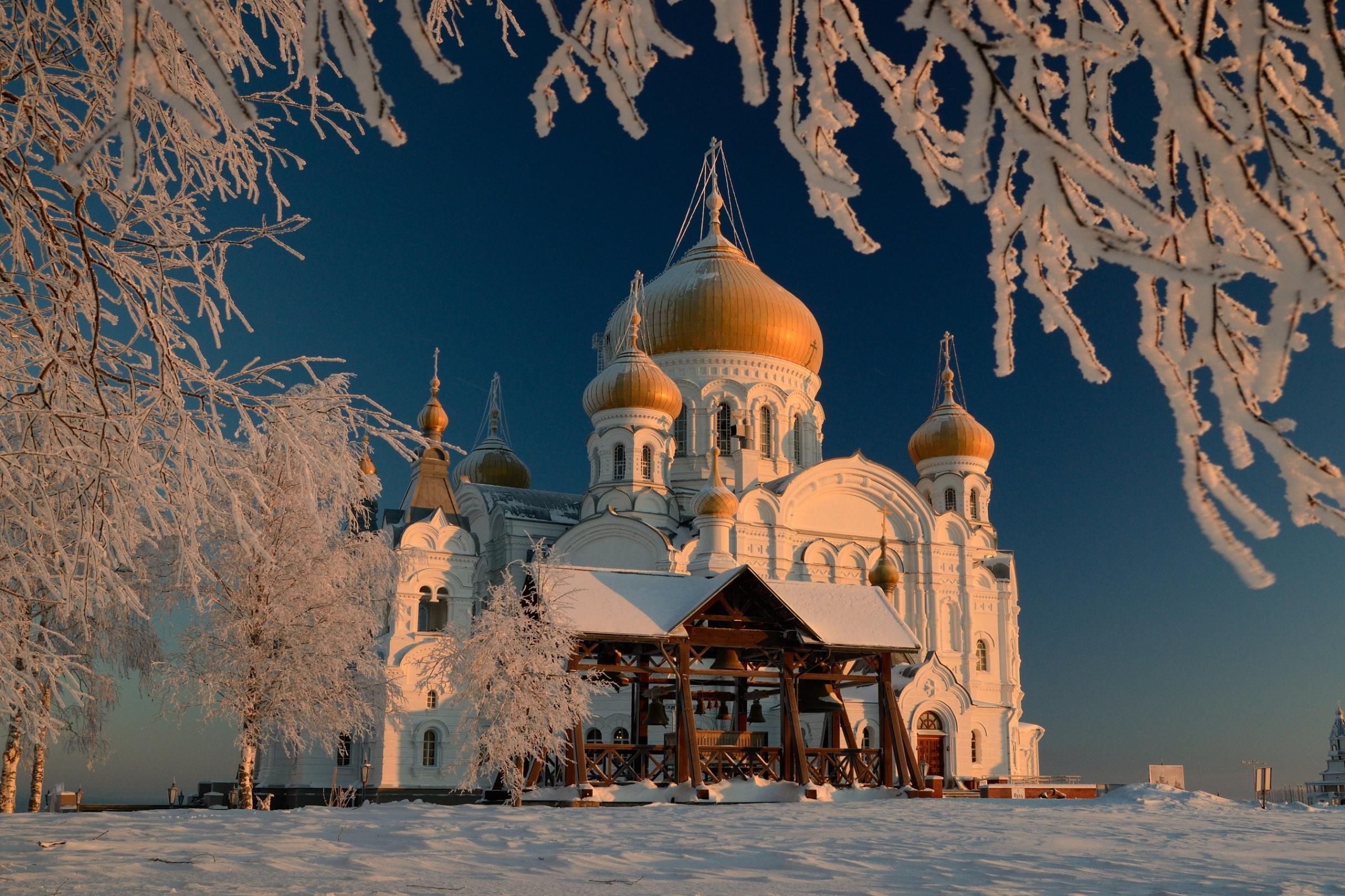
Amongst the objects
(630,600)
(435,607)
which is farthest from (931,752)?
(435,607)

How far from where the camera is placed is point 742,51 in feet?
8.30

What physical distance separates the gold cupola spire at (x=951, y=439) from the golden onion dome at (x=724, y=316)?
14.0ft

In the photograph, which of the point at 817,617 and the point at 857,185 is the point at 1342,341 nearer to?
the point at 857,185

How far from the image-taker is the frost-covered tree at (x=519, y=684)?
16250 mm

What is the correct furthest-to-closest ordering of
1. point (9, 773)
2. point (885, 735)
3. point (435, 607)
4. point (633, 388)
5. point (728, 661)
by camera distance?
point (633, 388) < point (435, 607) < point (728, 661) < point (885, 735) < point (9, 773)

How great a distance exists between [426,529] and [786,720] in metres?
14.2

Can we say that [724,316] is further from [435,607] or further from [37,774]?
[37,774]

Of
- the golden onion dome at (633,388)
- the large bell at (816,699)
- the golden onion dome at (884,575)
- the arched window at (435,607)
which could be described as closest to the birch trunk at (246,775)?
the large bell at (816,699)

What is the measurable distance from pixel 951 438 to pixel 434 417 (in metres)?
16.9

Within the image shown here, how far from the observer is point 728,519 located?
29594 millimetres

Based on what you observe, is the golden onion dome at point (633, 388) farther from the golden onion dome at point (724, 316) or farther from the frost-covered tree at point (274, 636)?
the frost-covered tree at point (274, 636)

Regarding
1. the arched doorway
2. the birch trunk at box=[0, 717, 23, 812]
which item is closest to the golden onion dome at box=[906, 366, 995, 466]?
the arched doorway

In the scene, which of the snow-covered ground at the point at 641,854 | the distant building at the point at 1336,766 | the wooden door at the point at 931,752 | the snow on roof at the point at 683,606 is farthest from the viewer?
the distant building at the point at 1336,766

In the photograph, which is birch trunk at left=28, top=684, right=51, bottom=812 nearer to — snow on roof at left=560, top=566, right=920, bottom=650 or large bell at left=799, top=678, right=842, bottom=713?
snow on roof at left=560, top=566, right=920, bottom=650
